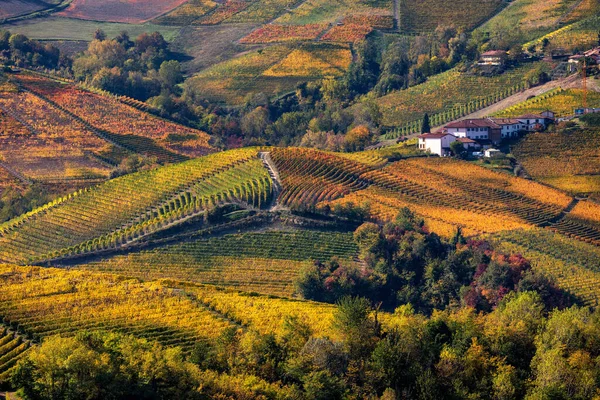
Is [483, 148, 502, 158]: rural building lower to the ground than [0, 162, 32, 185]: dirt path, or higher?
lower

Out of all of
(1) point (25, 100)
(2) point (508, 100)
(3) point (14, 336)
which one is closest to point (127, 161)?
(1) point (25, 100)

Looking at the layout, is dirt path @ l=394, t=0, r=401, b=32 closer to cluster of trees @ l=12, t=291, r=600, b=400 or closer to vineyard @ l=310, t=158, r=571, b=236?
vineyard @ l=310, t=158, r=571, b=236

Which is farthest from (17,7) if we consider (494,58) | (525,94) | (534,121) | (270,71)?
(534,121)

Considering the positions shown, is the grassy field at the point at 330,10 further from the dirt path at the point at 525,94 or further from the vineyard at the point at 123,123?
the dirt path at the point at 525,94

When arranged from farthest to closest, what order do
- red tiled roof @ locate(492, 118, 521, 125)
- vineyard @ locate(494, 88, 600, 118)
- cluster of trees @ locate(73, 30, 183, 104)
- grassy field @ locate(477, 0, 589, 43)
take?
grassy field @ locate(477, 0, 589, 43) → cluster of trees @ locate(73, 30, 183, 104) → vineyard @ locate(494, 88, 600, 118) → red tiled roof @ locate(492, 118, 521, 125)

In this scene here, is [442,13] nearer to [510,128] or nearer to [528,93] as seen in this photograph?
[528,93]

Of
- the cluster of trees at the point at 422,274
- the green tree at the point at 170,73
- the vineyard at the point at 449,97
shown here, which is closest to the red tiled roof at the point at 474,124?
the vineyard at the point at 449,97

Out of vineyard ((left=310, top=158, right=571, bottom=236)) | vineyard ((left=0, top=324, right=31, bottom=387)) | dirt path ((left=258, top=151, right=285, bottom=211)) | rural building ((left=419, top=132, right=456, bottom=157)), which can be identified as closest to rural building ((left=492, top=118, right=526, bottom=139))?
rural building ((left=419, top=132, right=456, bottom=157))
